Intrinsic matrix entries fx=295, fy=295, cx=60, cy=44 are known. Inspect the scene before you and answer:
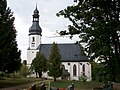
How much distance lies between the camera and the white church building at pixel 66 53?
103 m

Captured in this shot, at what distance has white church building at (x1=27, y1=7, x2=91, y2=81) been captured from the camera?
339 ft

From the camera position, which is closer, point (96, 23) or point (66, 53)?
point (96, 23)

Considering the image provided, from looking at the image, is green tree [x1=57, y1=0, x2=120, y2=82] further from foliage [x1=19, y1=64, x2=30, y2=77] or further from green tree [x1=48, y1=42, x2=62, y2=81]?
foliage [x1=19, y1=64, x2=30, y2=77]

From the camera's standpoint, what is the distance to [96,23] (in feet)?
53.4

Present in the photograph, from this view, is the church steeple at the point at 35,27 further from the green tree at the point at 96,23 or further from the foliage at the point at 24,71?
the green tree at the point at 96,23

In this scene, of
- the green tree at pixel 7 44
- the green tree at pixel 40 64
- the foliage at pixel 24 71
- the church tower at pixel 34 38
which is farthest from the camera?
the church tower at pixel 34 38

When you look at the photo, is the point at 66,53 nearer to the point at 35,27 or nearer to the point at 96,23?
the point at 35,27

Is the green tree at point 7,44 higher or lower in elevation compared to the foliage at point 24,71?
higher

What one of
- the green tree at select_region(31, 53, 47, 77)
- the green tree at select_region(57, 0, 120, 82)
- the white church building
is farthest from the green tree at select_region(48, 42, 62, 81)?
the green tree at select_region(57, 0, 120, 82)

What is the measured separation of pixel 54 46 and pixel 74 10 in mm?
56017

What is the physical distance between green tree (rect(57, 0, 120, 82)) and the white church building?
278ft

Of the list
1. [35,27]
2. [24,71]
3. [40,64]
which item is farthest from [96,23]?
[35,27]

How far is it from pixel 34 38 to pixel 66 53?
12898mm

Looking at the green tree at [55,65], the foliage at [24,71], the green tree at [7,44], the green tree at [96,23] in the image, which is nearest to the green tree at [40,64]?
the foliage at [24,71]
